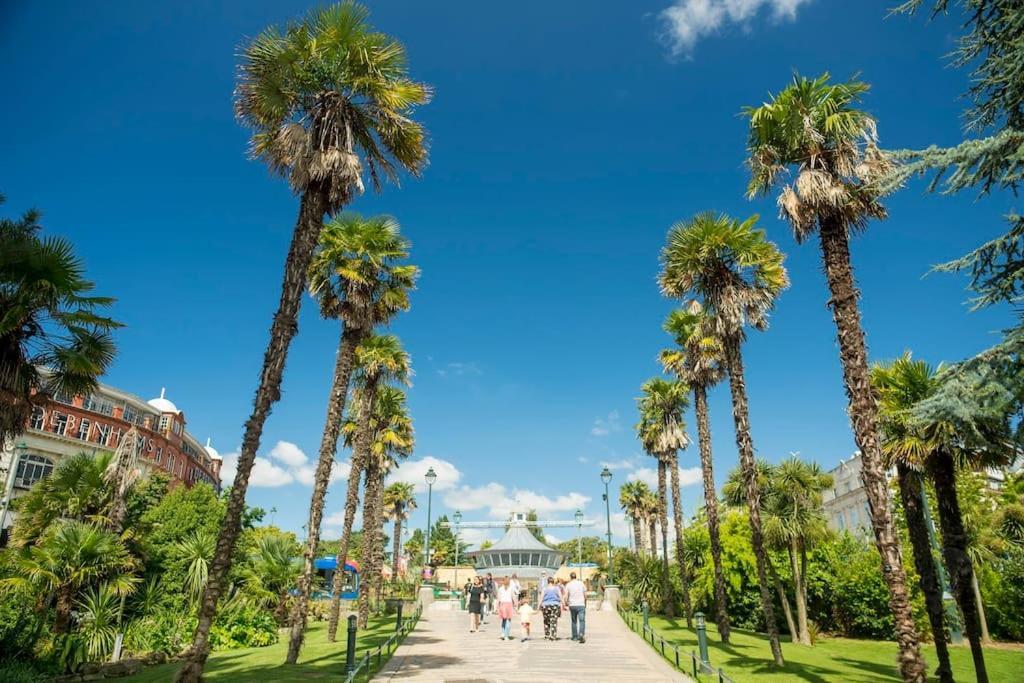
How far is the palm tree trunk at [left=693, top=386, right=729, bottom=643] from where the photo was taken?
2172 cm

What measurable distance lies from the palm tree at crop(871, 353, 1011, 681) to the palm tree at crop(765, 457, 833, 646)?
30.1 ft

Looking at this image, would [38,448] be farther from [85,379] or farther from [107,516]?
[85,379]

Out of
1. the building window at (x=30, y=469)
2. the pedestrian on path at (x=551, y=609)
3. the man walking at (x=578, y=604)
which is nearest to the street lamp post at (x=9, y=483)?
the building window at (x=30, y=469)

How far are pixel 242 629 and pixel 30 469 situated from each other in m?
37.3

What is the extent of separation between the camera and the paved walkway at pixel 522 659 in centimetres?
1314

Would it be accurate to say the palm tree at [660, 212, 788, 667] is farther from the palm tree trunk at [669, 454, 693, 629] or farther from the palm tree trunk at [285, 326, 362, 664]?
the palm tree trunk at [285, 326, 362, 664]

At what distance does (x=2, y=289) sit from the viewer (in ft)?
40.0

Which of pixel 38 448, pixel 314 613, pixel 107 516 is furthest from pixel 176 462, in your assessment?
pixel 107 516

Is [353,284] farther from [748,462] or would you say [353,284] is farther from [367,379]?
[748,462]

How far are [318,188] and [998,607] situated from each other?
32.4 m

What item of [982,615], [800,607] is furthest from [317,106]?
[982,615]

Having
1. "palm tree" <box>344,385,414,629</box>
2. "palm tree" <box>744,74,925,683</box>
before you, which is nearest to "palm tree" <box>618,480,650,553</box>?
"palm tree" <box>344,385,414,629</box>

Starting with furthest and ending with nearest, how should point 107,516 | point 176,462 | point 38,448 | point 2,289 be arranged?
point 176,462 < point 38,448 < point 107,516 < point 2,289

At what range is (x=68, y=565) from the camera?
62.1ft
